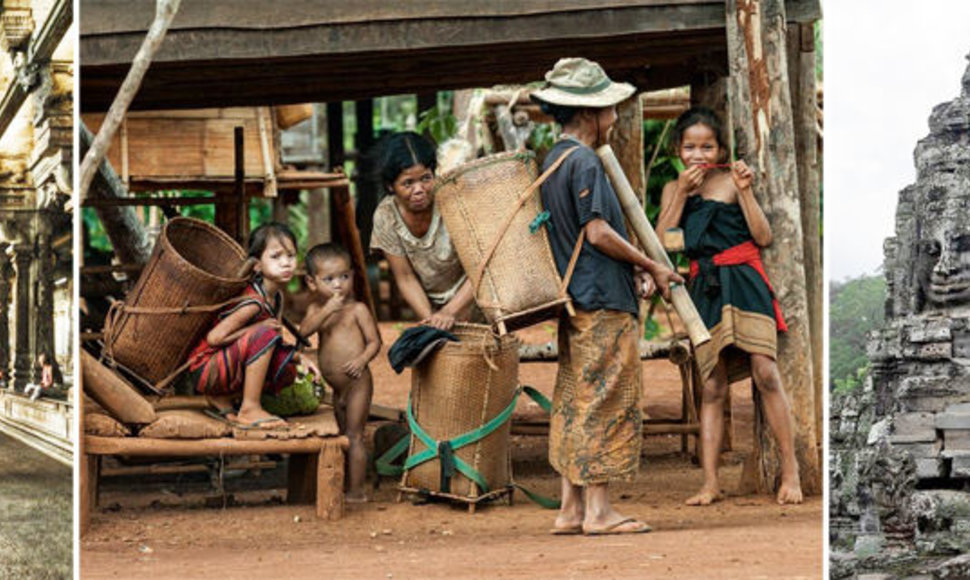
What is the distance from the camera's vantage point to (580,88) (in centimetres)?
661

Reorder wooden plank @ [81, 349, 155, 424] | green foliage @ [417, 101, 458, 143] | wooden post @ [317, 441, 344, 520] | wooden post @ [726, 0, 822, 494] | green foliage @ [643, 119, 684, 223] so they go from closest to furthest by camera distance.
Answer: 1. wooden plank @ [81, 349, 155, 424]
2. wooden post @ [317, 441, 344, 520]
3. wooden post @ [726, 0, 822, 494]
4. green foliage @ [417, 101, 458, 143]
5. green foliage @ [643, 119, 684, 223]

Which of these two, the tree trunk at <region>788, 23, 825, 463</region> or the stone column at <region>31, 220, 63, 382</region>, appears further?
the tree trunk at <region>788, 23, 825, 463</region>

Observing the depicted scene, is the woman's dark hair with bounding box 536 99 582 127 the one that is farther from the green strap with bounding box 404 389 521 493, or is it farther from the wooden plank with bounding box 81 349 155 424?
the wooden plank with bounding box 81 349 155 424

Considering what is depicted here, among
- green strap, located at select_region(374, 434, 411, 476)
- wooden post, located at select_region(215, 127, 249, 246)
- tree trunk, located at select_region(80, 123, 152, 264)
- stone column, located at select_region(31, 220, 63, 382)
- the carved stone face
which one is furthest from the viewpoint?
tree trunk, located at select_region(80, 123, 152, 264)

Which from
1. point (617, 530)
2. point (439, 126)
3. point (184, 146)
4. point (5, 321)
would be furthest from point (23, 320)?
point (439, 126)

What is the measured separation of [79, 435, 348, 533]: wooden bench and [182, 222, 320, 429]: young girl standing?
0.13m

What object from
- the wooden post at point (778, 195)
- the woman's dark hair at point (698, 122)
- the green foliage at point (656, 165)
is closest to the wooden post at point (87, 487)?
the woman's dark hair at point (698, 122)

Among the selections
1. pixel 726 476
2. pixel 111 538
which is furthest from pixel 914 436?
pixel 111 538

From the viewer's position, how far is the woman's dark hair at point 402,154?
7.63 meters

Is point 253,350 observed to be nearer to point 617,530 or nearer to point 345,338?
point 345,338

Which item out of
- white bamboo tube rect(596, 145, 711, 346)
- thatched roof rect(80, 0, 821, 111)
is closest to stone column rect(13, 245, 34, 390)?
thatched roof rect(80, 0, 821, 111)

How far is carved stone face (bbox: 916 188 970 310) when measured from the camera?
868cm

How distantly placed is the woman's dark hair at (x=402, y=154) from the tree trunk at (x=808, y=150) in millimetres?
2053

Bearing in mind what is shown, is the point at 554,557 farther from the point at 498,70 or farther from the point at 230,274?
the point at 498,70
